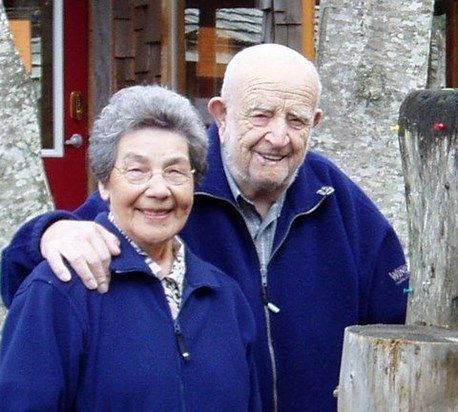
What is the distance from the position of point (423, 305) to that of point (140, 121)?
2.60ft

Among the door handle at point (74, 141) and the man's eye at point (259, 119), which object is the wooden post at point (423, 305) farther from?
the door handle at point (74, 141)

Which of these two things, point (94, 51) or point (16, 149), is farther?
point (94, 51)

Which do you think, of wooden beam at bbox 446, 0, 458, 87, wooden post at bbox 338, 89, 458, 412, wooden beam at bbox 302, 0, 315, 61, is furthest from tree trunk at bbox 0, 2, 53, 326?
wooden beam at bbox 446, 0, 458, 87

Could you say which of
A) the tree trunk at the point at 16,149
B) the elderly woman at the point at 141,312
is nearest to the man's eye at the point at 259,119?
the elderly woman at the point at 141,312

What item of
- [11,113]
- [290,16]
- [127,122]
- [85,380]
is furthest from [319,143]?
[290,16]

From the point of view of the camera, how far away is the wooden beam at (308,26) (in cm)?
744

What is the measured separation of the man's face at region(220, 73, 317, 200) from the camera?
3414 millimetres

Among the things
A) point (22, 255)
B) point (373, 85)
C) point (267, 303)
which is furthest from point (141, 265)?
point (373, 85)

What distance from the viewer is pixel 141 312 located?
9.63 ft

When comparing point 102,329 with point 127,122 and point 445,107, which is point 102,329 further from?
point 445,107

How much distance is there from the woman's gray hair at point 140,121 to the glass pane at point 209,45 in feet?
15.5

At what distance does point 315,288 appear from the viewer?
357cm

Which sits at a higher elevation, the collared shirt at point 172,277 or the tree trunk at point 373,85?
the tree trunk at point 373,85

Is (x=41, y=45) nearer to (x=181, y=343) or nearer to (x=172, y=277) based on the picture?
(x=172, y=277)
